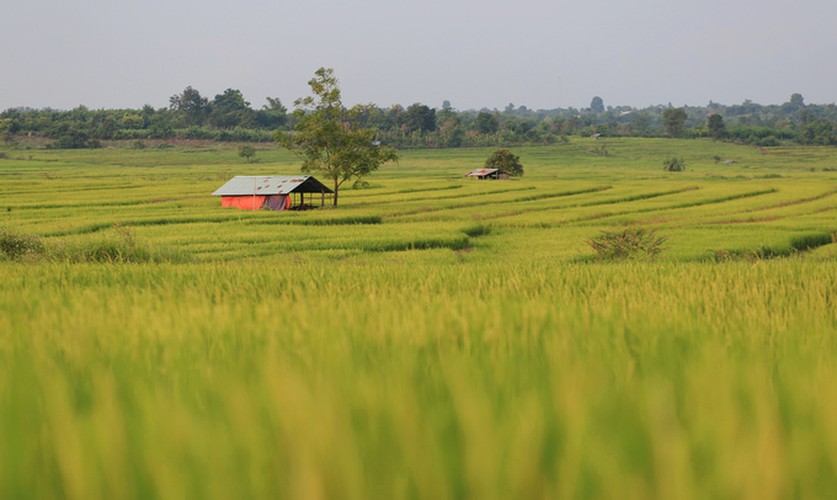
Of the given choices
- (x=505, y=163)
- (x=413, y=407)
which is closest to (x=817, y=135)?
(x=505, y=163)

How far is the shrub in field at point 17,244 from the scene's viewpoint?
17328mm

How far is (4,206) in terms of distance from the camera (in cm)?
4762

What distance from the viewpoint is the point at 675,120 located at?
18600 centimetres

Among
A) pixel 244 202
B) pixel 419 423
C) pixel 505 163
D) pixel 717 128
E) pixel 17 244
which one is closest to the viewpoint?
pixel 419 423

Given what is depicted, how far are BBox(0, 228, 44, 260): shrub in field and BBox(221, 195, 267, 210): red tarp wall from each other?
117 ft

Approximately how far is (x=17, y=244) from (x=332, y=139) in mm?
35867


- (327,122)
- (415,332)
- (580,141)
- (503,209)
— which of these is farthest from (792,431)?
(580,141)

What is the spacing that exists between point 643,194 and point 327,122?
25495mm

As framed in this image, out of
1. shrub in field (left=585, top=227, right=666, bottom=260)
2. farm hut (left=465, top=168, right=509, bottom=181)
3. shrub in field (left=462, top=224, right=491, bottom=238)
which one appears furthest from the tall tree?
farm hut (left=465, top=168, right=509, bottom=181)

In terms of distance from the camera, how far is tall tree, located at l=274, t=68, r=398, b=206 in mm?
52156

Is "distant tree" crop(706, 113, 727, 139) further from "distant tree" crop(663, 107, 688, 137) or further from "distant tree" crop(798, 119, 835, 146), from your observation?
"distant tree" crop(798, 119, 835, 146)

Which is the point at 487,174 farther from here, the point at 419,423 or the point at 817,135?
the point at 817,135

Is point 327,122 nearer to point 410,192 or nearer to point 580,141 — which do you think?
point 410,192

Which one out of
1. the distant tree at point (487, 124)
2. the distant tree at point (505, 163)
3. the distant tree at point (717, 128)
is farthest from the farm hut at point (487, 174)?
the distant tree at point (717, 128)
